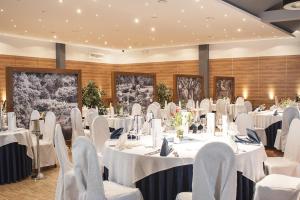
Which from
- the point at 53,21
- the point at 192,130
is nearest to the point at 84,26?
the point at 53,21

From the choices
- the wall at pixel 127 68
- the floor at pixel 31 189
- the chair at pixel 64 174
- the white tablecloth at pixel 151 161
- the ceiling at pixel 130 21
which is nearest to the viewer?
the white tablecloth at pixel 151 161

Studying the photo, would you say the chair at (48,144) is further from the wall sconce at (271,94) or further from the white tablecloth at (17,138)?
the wall sconce at (271,94)

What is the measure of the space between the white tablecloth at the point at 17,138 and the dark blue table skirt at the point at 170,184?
303 cm

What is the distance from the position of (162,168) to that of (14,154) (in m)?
3.42

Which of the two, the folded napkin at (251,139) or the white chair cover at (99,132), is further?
the white chair cover at (99,132)

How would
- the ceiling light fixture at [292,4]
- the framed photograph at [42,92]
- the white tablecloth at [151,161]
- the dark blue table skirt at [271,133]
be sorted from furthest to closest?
the dark blue table skirt at [271,133], the ceiling light fixture at [292,4], the framed photograph at [42,92], the white tablecloth at [151,161]

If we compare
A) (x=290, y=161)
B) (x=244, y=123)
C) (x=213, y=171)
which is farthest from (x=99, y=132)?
(x=213, y=171)

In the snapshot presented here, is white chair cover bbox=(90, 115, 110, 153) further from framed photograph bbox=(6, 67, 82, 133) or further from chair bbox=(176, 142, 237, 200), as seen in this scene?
chair bbox=(176, 142, 237, 200)

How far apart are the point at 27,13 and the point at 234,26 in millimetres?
6610

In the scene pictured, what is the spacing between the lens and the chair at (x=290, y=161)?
4160mm

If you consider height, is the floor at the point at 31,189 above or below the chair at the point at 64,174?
below

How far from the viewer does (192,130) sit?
4773 mm

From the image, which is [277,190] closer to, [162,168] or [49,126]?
[162,168]

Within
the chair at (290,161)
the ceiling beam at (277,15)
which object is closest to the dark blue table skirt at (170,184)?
the chair at (290,161)
